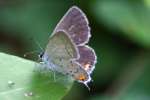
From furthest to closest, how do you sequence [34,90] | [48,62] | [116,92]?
[116,92] → [48,62] → [34,90]

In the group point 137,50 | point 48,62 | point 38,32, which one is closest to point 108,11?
point 137,50

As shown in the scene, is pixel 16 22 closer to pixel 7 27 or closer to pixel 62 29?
pixel 7 27

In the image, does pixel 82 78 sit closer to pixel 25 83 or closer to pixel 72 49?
pixel 72 49

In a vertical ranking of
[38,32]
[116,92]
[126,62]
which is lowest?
[116,92]

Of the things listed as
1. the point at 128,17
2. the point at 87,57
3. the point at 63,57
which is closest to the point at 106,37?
the point at 128,17

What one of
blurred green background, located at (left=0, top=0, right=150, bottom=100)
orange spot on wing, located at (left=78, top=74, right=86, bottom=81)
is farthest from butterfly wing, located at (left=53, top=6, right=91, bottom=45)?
blurred green background, located at (left=0, top=0, right=150, bottom=100)

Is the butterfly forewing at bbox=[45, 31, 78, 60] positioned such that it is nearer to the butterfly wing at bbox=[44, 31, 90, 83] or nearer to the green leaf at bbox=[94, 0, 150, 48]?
the butterfly wing at bbox=[44, 31, 90, 83]
